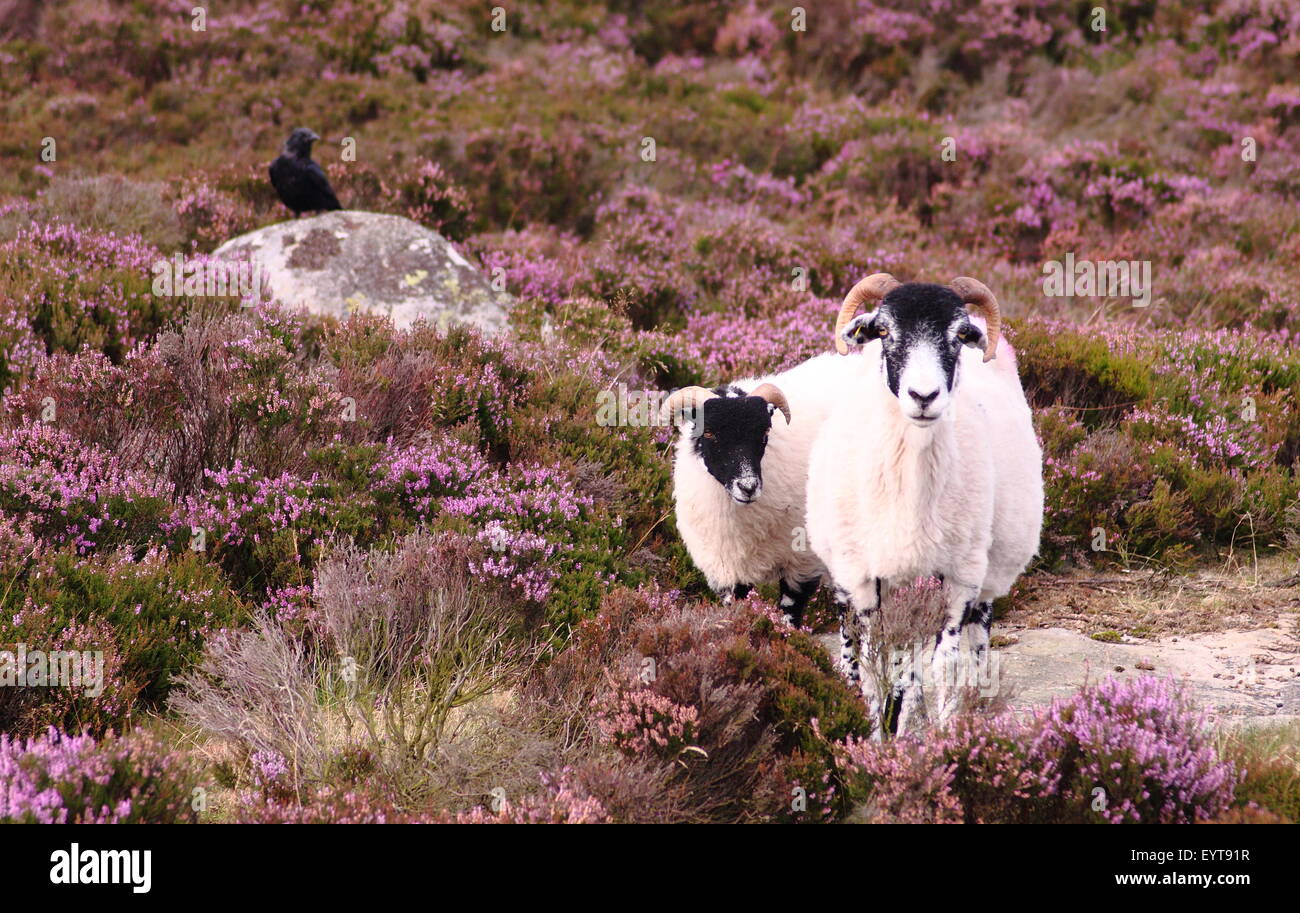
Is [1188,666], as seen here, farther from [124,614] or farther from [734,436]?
[124,614]

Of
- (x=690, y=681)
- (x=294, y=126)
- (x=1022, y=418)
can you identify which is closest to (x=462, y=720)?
(x=690, y=681)

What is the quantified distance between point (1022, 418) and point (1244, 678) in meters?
1.77

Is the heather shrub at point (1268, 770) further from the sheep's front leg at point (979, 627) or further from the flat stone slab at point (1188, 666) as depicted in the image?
the sheep's front leg at point (979, 627)

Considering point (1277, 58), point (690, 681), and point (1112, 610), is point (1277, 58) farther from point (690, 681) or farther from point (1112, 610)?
point (690, 681)

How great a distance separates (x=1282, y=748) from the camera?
4.72 meters

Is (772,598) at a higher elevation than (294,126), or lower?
lower

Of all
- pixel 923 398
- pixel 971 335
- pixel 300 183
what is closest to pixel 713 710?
pixel 923 398

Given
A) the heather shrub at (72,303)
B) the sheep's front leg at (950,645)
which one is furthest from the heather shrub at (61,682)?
the sheep's front leg at (950,645)

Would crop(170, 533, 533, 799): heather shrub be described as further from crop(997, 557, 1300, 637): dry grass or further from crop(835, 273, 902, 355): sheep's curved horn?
crop(997, 557, 1300, 637): dry grass

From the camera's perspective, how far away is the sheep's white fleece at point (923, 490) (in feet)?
16.9

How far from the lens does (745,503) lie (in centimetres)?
610

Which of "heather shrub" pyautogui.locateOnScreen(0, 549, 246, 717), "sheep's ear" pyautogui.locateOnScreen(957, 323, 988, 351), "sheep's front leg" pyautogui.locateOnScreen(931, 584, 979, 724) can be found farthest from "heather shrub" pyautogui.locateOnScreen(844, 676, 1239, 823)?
"heather shrub" pyautogui.locateOnScreen(0, 549, 246, 717)

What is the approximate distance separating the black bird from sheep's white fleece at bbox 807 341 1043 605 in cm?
647

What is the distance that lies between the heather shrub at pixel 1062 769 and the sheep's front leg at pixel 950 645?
1.54 feet
